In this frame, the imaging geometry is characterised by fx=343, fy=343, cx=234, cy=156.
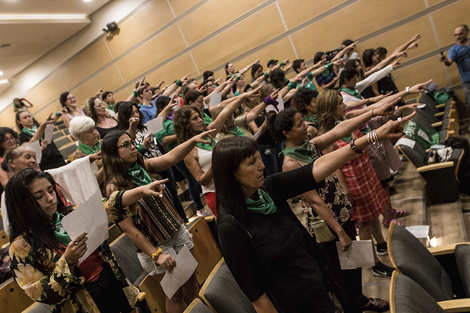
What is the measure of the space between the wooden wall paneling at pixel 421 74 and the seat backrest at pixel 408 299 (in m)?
4.99

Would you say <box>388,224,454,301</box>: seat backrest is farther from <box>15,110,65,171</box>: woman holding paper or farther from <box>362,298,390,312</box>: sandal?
<box>15,110,65,171</box>: woman holding paper

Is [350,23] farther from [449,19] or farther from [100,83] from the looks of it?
[100,83]

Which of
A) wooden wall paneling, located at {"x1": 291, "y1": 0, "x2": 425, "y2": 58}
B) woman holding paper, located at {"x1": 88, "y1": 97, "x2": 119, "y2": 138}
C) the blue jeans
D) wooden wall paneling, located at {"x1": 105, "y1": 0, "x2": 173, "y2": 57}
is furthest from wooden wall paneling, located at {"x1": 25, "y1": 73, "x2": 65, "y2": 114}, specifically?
the blue jeans

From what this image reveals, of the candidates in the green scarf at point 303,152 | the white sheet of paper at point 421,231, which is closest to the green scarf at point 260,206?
the green scarf at point 303,152

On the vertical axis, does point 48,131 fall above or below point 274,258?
above

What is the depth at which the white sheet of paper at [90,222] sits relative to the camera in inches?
48.8

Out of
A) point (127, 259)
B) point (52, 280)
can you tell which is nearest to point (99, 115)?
point (127, 259)

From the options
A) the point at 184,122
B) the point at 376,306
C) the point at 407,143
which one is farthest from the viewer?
the point at 407,143

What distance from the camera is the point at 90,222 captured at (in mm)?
1312

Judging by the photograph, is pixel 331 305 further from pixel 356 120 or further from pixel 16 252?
pixel 16 252

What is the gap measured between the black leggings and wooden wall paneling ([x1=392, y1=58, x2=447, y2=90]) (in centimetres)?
549

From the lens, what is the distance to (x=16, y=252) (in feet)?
4.37

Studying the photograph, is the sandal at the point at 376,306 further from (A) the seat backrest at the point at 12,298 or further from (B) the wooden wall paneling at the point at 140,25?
(B) the wooden wall paneling at the point at 140,25

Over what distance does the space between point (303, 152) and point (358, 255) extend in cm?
60
